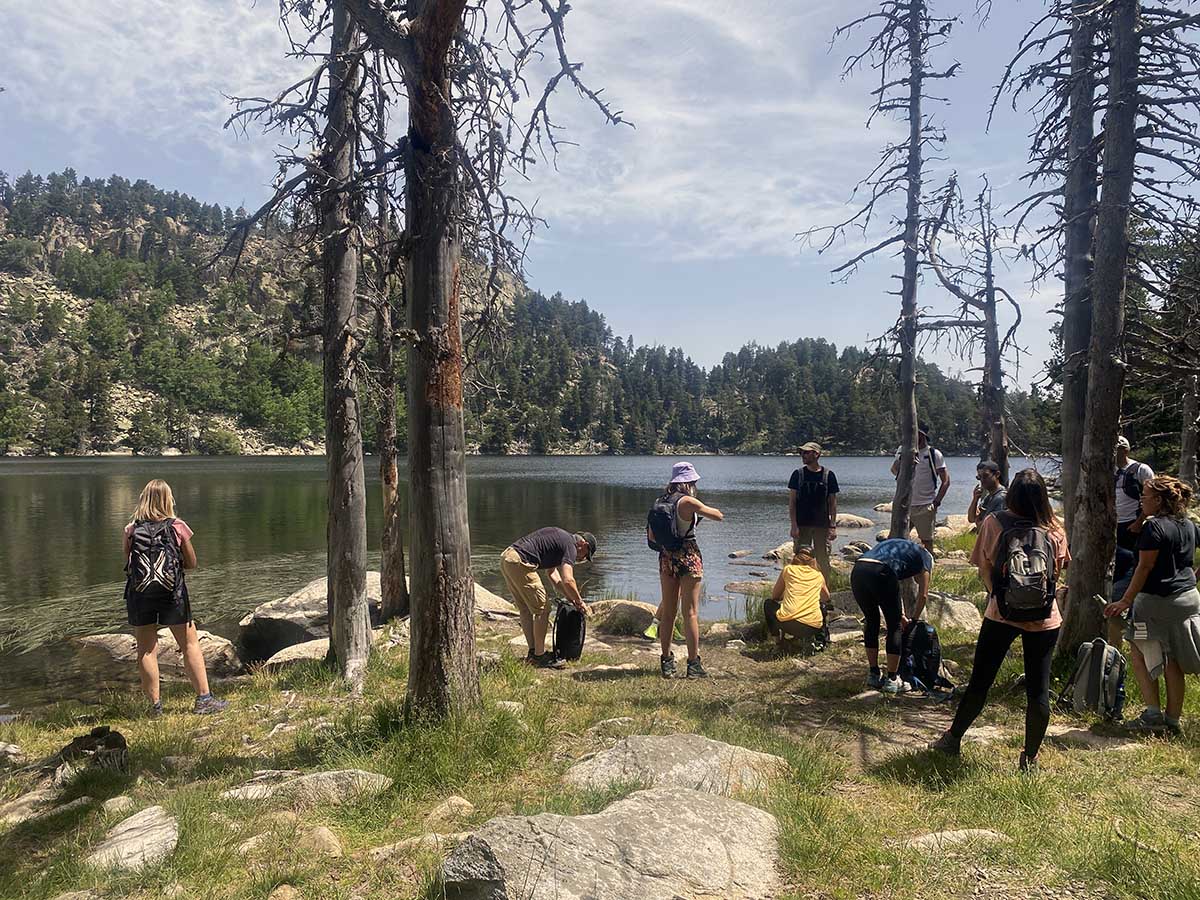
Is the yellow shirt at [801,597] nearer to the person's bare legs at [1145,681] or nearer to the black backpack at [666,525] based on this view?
the black backpack at [666,525]

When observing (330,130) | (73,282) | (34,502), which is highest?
(73,282)

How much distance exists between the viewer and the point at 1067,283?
23.4 ft

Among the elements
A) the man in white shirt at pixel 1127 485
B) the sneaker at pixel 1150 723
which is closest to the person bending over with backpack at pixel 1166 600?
the sneaker at pixel 1150 723

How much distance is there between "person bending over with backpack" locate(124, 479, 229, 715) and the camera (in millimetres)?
6047

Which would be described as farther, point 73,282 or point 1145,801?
point 73,282

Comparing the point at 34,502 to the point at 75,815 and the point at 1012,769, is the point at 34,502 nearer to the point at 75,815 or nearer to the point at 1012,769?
the point at 75,815

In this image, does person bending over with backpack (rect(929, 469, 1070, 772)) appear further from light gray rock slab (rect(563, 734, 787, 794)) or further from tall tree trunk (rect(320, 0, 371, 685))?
tall tree trunk (rect(320, 0, 371, 685))

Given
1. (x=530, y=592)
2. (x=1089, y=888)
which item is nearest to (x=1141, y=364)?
(x=1089, y=888)

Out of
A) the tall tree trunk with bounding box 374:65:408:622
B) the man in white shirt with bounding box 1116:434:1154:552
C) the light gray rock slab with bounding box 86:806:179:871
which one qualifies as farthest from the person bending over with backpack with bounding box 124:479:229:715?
the man in white shirt with bounding box 1116:434:1154:552

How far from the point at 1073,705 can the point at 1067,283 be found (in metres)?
4.13

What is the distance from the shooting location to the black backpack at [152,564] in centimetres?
602

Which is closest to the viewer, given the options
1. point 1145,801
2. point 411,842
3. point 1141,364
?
point 411,842

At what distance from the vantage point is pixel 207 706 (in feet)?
21.0

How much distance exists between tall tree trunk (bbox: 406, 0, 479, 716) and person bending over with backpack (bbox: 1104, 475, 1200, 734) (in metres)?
4.63
